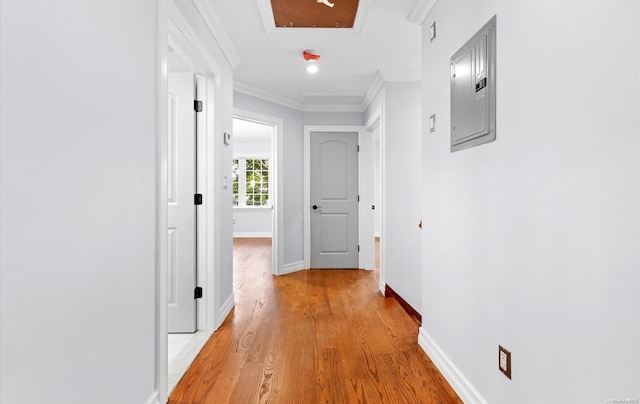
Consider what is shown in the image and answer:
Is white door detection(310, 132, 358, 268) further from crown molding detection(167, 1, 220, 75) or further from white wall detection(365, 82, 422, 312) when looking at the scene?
crown molding detection(167, 1, 220, 75)

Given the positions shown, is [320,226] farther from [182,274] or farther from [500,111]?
[500,111]

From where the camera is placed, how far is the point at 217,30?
8.39ft

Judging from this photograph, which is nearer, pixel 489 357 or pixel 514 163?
pixel 514 163

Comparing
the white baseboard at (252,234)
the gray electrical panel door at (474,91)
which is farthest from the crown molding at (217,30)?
the white baseboard at (252,234)

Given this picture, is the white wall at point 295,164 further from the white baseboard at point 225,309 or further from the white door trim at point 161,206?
the white door trim at point 161,206

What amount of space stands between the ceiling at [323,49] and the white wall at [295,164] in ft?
1.18

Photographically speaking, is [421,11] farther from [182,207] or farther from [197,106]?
[182,207]

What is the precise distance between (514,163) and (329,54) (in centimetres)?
229

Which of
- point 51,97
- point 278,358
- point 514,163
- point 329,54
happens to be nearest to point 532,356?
point 514,163

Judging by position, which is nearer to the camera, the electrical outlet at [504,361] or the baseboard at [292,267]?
the electrical outlet at [504,361]

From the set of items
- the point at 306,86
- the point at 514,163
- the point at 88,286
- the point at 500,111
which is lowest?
the point at 88,286

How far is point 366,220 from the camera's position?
4.83m

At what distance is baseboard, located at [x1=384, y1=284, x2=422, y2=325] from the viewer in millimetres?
2918

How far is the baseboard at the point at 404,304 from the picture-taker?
292 centimetres
